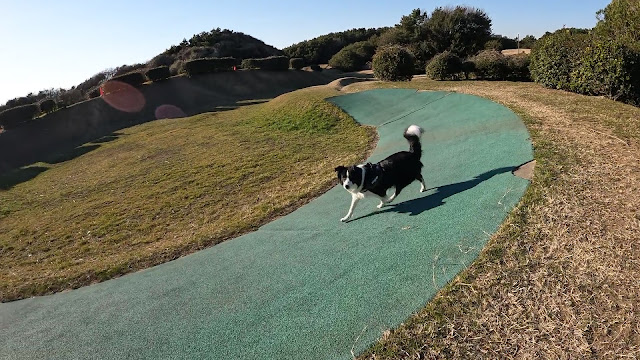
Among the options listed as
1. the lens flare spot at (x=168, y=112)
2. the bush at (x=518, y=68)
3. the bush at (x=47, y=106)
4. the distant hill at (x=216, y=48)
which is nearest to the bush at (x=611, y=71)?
the bush at (x=518, y=68)

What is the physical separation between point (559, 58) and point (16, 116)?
110ft

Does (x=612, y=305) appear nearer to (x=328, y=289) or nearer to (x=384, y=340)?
(x=384, y=340)

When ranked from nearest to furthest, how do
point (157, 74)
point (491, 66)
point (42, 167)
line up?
point (42, 167)
point (491, 66)
point (157, 74)

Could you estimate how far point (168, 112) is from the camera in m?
31.6

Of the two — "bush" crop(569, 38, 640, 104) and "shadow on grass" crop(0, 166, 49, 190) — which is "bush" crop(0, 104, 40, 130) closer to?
"shadow on grass" crop(0, 166, 49, 190)

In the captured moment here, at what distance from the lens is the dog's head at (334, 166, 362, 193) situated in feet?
20.5

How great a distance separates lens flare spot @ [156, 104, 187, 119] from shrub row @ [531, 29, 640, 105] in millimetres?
24950

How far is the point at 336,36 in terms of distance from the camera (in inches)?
2354

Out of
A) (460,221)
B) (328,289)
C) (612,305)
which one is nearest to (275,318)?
(328,289)

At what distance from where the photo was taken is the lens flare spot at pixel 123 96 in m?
31.3

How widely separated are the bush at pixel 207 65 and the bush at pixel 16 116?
13.9m

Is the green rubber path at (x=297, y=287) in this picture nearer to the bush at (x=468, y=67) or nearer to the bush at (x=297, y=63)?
the bush at (x=468, y=67)

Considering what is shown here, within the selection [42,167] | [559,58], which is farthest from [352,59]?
[42,167]

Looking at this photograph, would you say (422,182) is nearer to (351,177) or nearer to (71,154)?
(351,177)
